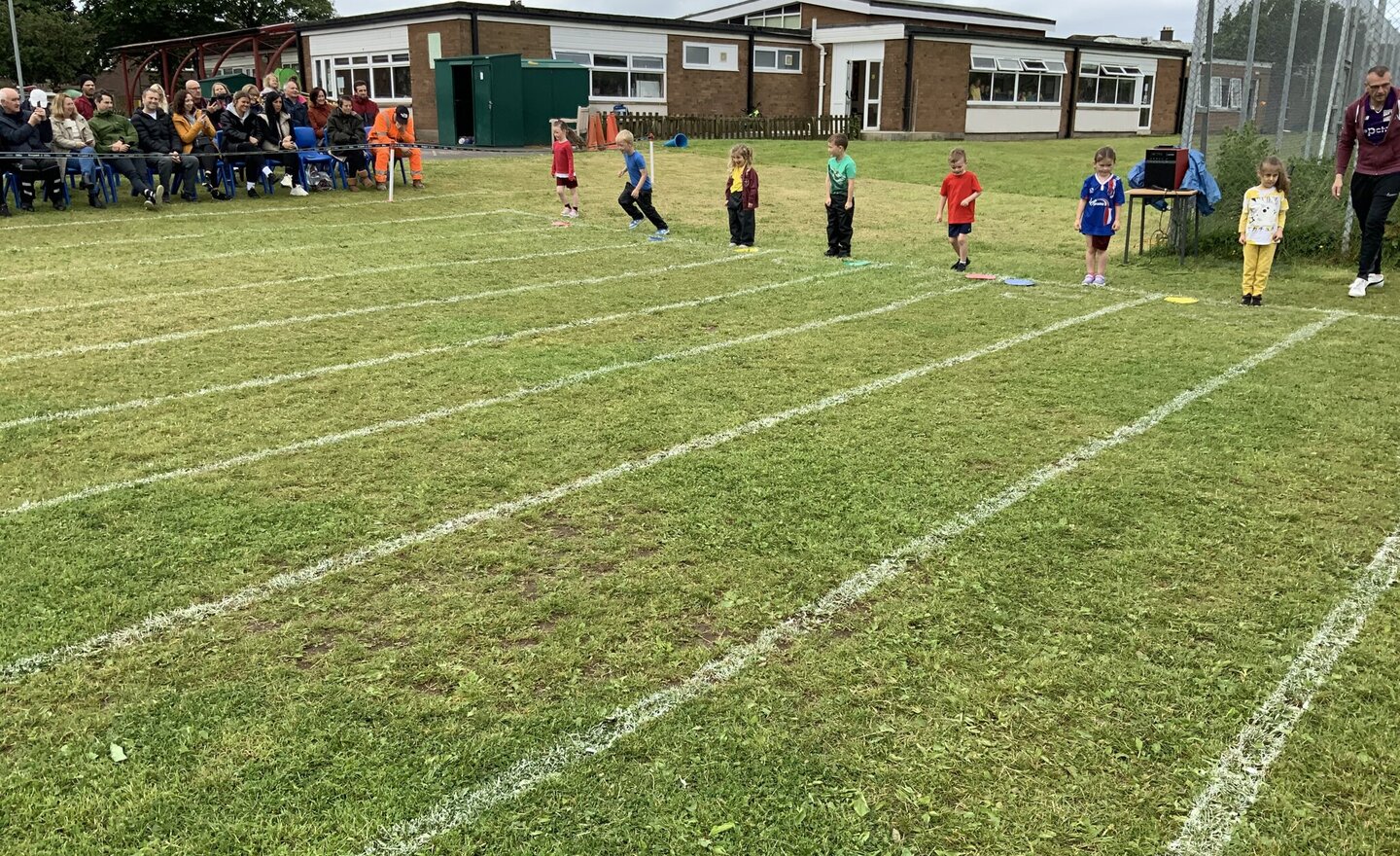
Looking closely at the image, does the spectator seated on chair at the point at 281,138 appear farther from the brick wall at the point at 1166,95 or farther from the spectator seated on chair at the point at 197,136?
the brick wall at the point at 1166,95

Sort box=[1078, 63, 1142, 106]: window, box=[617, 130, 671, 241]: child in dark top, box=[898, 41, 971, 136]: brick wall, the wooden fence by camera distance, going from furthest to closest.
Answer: box=[1078, 63, 1142, 106]: window < box=[898, 41, 971, 136]: brick wall < the wooden fence < box=[617, 130, 671, 241]: child in dark top

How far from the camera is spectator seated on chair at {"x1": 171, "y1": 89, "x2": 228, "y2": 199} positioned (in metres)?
17.1

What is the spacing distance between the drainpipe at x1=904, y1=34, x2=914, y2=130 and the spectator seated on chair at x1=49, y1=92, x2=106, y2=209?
2621 cm

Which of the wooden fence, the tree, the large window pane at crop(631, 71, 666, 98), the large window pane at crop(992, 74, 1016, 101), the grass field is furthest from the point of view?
the tree

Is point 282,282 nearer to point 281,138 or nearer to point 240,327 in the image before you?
point 240,327

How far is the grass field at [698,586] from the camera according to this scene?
3.03 metres

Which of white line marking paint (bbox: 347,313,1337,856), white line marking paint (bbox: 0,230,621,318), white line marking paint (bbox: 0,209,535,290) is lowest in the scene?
white line marking paint (bbox: 347,313,1337,856)

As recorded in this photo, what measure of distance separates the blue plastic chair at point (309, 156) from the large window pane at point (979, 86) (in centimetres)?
2484

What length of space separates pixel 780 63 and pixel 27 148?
27620mm

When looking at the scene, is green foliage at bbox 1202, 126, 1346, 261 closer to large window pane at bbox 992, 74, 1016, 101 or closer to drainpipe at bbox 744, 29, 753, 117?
drainpipe at bbox 744, 29, 753, 117

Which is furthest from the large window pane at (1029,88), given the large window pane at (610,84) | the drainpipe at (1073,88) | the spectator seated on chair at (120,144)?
the spectator seated on chair at (120,144)

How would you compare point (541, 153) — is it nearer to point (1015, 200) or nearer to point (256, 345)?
point (1015, 200)

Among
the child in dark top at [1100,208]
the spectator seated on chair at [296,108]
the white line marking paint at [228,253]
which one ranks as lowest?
the white line marking paint at [228,253]

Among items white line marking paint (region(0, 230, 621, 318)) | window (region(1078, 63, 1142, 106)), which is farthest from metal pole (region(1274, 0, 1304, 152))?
window (region(1078, 63, 1142, 106))
